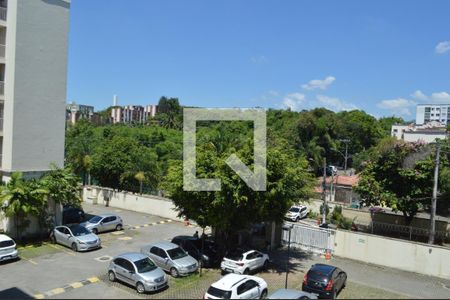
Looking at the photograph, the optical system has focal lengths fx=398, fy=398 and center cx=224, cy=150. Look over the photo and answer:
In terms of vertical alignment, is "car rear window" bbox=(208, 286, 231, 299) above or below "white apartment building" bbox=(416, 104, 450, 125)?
below

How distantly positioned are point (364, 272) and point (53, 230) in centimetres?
1827

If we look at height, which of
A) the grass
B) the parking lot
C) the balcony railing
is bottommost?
the grass

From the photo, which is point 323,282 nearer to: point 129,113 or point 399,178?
point 399,178

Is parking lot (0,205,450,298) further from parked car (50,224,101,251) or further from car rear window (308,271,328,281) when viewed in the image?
car rear window (308,271,328,281)

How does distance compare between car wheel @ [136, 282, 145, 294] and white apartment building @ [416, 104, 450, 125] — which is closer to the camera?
car wheel @ [136, 282, 145, 294]

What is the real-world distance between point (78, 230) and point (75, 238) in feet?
2.96

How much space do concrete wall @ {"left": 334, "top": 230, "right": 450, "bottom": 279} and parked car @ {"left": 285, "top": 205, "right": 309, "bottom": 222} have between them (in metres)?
9.44

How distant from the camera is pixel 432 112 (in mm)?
175750

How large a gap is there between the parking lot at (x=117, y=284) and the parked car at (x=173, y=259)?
43cm

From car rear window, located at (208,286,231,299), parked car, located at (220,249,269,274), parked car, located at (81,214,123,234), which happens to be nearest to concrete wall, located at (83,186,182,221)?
parked car, located at (81,214,123,234)

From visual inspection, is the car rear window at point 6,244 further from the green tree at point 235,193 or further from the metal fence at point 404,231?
the metal fence at point 404,231

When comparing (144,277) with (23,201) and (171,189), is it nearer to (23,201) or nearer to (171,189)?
(171,189)

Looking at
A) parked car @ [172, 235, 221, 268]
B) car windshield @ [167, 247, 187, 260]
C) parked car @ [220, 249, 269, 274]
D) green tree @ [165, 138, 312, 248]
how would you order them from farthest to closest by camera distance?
1. parked car @ [172, 235, 221, 268]
2. car windshield @ [167, 247, 187, 260]
3. parked car @ [220, 249, 269, 274]
4. green tree @ [165, 138, 312, 248]

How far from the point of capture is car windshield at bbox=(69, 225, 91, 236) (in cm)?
2343
